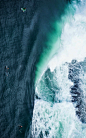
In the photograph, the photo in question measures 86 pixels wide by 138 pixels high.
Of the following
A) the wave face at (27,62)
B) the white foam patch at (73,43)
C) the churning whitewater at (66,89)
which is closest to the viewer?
the wave face at (27,62)

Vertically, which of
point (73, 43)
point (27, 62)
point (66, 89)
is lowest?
point (66, 89)

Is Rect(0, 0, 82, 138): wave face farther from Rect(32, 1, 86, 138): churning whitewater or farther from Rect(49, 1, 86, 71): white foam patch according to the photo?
Rect(49, 1, 86, 71): white foam patch

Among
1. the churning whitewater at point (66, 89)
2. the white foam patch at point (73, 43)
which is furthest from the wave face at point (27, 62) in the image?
the white foam patch at point (73, 43)

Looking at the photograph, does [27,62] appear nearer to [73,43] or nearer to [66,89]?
[66,89]

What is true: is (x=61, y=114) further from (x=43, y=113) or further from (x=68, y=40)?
(x=68, y=40)

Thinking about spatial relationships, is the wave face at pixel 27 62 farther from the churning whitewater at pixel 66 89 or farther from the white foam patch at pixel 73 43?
the white foam patch at pixel 73 43

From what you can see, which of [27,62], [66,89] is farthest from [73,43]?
[27,62]
